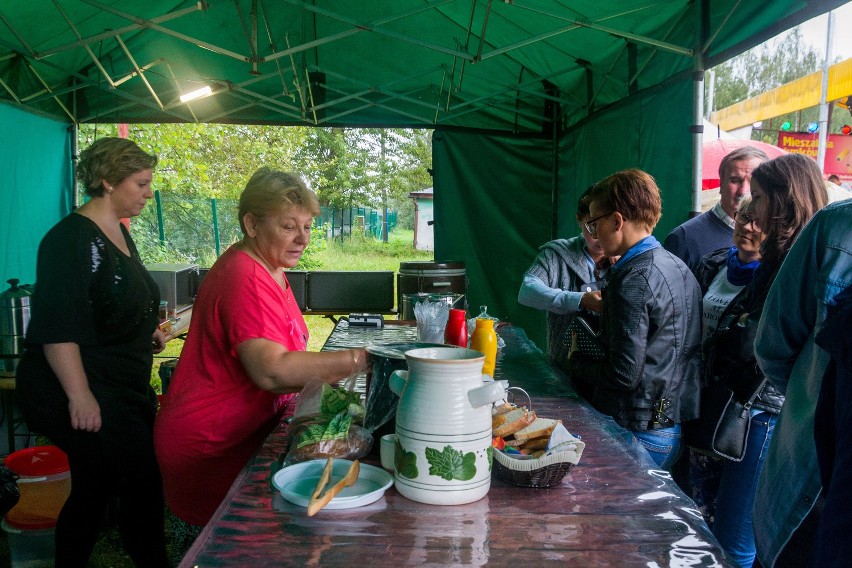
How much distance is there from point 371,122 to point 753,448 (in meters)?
5.05

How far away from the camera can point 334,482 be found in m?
1.26

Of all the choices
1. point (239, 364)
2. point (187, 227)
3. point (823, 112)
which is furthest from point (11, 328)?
point (823, 112)

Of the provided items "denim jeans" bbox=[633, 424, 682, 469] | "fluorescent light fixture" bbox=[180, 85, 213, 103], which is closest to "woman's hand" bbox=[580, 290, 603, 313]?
"denim jeans" bbox=[633, 424, 682, 469]

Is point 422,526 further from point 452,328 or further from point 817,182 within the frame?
point 817,182

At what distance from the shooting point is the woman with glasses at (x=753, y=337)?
188cm

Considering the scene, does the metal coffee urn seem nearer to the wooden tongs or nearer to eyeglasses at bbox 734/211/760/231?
the wooden tongs

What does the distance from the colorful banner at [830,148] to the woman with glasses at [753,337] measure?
492 inches

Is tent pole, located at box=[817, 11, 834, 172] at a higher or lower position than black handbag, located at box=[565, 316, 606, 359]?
higher

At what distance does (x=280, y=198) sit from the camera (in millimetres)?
1777

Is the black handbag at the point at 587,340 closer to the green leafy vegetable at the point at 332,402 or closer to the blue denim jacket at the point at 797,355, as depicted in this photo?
the blue denim jacket at the point at 797,355

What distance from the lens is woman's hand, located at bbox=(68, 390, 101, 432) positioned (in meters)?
2.13

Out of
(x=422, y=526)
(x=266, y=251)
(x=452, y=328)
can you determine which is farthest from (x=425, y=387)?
(x=452, y=328)

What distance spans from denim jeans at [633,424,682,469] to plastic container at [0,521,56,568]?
2457mm

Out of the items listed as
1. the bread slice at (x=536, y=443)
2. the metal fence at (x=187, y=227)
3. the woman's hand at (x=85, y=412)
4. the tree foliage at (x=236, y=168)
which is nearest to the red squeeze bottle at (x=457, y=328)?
the bread slice at (x=536, y=443)
